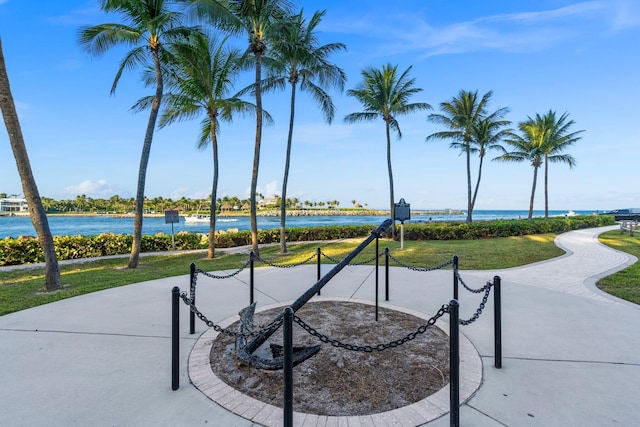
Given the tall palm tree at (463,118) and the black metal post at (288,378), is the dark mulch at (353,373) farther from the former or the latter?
the tall palm tree at (463,118)

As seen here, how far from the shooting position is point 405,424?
86.1 inches

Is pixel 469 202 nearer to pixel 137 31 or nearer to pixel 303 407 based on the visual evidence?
pixel 137 31

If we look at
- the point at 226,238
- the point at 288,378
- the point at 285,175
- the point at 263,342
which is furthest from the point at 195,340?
the point at 226,238

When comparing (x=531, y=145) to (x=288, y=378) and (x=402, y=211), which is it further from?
(x=288, y=378)

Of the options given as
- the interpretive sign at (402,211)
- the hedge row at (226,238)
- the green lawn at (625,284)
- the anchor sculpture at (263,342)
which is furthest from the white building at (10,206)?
the green lawn at (625,284)

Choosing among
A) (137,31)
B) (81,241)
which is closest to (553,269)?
(137,31)

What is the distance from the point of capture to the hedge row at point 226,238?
10.7 metres

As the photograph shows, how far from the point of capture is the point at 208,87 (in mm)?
11852

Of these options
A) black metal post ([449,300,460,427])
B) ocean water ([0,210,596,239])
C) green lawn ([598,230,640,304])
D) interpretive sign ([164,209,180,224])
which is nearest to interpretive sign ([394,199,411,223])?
green lawn ([598,230,640,304])

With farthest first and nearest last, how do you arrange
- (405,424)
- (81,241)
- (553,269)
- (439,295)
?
(81,241)
(553,269)
(439,295)
(405,424)

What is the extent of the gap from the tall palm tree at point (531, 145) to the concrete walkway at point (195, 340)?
26.6 meters

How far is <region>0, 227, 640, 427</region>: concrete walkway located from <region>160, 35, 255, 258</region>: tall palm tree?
6.83 metres

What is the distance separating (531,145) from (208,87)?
2898 centimetres

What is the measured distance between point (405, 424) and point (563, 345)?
8.38 ft
